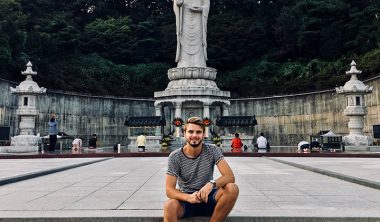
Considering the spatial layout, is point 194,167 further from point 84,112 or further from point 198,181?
point 84,112

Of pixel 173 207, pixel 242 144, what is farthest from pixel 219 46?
pixel 173 207

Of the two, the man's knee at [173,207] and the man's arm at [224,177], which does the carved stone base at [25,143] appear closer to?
the man's knee at [173,207]

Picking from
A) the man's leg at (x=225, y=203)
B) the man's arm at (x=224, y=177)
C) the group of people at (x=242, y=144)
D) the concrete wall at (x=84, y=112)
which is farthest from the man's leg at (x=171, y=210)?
the concrete wall at (x=84, y=112)

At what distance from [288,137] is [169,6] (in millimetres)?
28595

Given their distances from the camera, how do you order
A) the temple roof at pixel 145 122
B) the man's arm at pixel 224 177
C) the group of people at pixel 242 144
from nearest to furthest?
the man's arm at pixel 224 177 → the group of people at pixel 242 144 → the temple roof at pixel 145 122

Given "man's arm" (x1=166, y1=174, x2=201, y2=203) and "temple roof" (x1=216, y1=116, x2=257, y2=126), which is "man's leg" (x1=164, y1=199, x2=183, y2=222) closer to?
"man's arm" (x1=166, y1=174, x2=201, y2=203)

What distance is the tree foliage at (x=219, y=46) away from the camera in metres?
35.8

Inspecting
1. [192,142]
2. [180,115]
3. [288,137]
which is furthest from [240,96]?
[192,142]

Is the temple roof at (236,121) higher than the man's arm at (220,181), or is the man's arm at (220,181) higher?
the temple roof at (236,121)

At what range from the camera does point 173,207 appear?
4.34 meters

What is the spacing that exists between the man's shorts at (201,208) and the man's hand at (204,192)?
30cm

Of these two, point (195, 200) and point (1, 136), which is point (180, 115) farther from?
point (195, 200)

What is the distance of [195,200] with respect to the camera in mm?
4410

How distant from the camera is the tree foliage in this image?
35844mm
